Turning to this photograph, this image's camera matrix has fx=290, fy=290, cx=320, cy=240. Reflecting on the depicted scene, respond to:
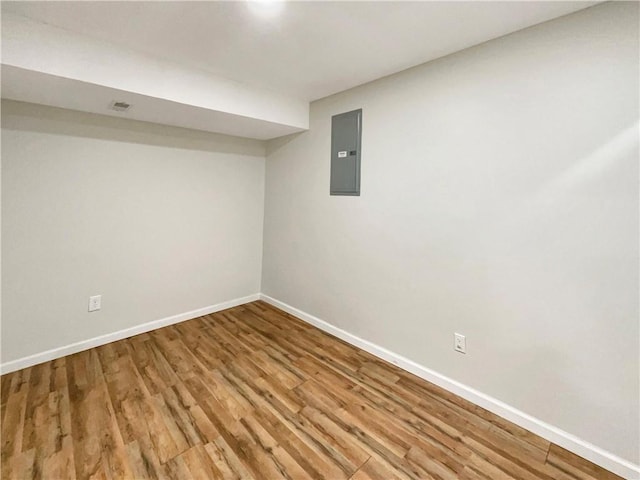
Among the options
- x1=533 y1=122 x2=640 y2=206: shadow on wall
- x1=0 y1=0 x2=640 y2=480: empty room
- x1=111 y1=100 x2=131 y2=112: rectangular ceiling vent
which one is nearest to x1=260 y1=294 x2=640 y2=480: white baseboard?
x1=0 y1=0 x2=640 y2=480: empty room

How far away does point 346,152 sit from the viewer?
263 cm

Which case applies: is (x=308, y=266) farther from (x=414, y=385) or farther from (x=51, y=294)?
(x=51, y=294)

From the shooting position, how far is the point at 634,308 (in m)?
1.39

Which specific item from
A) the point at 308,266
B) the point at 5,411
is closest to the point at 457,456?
the point at 308,266

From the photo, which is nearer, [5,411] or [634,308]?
[634,308]

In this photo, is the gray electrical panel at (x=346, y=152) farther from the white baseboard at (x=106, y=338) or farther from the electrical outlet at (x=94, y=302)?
the electrical outlet at (x=94, y=302)

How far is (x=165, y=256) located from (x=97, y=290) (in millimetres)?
609

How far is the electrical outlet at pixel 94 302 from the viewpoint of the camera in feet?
8.15

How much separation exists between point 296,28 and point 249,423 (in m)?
2.32

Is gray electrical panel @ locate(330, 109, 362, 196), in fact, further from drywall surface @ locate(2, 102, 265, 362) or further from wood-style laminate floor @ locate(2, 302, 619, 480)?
wood-style laminate floor @ locate(2, 302, 619, 480)

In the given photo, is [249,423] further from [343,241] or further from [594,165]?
[594,165]

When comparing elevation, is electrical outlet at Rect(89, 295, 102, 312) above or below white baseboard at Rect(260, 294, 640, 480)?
above

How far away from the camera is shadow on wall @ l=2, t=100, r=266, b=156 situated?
2.09 m

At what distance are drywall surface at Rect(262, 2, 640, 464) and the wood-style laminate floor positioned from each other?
1.03 ft
